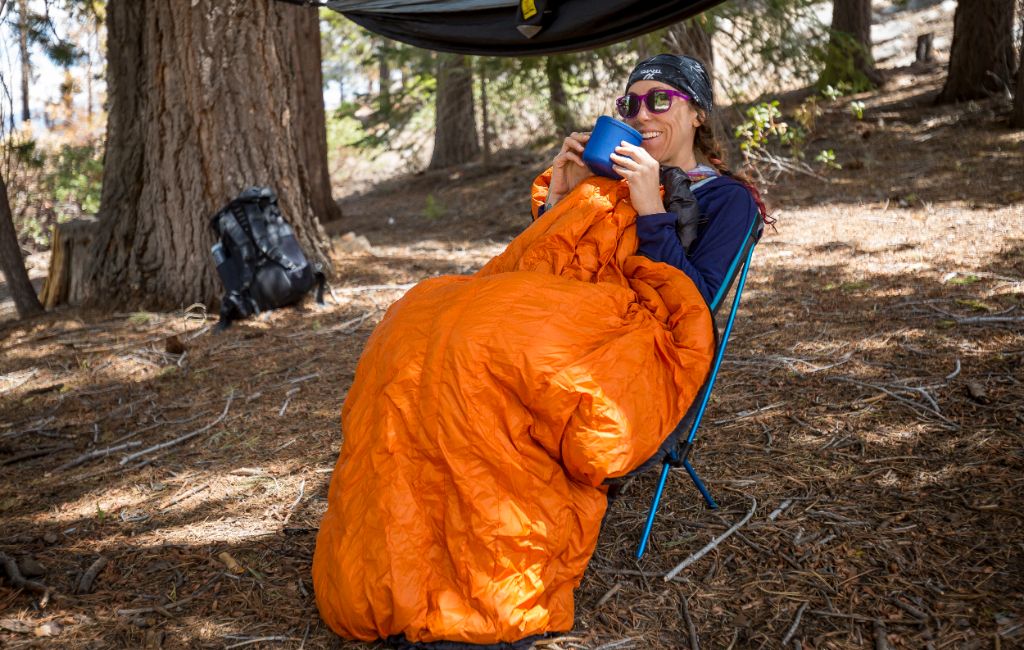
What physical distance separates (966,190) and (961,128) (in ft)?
5.27

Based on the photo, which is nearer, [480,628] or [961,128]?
[480,628]

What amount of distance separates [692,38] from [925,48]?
15.6ft

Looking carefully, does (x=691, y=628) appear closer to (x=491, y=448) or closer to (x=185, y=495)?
(x=491, y=448)

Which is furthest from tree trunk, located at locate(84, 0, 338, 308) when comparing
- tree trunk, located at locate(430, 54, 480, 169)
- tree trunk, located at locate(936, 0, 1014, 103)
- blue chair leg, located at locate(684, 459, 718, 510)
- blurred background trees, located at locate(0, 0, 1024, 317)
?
tree trunk, located at locate(936, 0, 1014, 103)

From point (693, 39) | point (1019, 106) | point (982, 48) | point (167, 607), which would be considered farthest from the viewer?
point (982, 48)

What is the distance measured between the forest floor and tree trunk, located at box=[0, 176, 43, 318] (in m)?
0.15

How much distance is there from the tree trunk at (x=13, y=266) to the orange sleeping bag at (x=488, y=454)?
334 cm

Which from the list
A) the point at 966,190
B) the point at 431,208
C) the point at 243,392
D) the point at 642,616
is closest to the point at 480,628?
the point at 642,616

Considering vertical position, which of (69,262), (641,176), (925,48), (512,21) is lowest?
(69,262)

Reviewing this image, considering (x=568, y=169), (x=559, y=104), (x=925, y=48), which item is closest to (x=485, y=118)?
(x=559, y=104)

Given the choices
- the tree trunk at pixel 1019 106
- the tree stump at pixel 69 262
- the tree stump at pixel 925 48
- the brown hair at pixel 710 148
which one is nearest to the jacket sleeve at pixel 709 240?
the brown hair at pixel 710 148

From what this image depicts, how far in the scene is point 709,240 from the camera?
6.64 feet

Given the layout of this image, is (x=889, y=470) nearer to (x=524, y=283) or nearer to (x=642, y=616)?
(x=642, y=616)

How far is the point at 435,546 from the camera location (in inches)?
64.6
